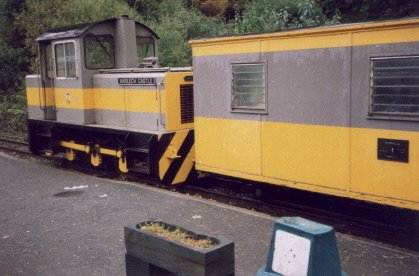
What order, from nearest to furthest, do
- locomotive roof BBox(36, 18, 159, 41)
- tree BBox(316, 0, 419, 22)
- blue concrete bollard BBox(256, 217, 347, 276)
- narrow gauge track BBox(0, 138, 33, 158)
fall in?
blue concrete bollard BBox(256, 217, 347, 276)
locomotive roof BBox(36, 18, 159, 41)
narrow gauge track BBox(0, 138, 33, 158)
tree BBox(316, 0, 419, 22)

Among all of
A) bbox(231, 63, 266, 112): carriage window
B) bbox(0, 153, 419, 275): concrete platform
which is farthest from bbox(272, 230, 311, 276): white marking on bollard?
bbox(231, 63, 266, 112): carriage window

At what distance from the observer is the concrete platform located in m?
5.79

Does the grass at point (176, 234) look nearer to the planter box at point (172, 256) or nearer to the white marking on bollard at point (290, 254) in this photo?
the planter box at point (172, 256)

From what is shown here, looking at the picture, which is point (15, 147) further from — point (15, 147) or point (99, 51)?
point (99, 51)

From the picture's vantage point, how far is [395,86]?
6.21 metres

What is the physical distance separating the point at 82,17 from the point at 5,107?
5.35 metres

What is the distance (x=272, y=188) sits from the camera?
8.44 meters

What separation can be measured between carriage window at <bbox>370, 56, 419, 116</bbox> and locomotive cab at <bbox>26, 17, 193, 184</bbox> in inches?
164

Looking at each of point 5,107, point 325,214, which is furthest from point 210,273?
point 5,107

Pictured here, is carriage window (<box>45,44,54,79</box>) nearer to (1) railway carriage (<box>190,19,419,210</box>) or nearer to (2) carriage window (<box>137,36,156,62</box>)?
(2) carriage window (<box>137,36,156,62</box>)

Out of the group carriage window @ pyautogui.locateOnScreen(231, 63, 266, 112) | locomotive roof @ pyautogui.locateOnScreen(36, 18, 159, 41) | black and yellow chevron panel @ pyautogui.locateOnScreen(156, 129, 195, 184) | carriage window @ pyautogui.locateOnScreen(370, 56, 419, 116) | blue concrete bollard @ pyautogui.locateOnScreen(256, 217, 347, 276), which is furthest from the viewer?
locomotive roof @ pyautogui.locateOnScreen(36, 18, 159, 41)

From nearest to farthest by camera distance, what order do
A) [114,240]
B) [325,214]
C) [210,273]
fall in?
1. [210,273]
2. [114,240]
3. [325,214]

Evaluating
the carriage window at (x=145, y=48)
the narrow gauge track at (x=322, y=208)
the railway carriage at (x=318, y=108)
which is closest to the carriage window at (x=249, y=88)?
the railway carriage at (x=318, y=108)

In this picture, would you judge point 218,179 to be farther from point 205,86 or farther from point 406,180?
point 406,180
